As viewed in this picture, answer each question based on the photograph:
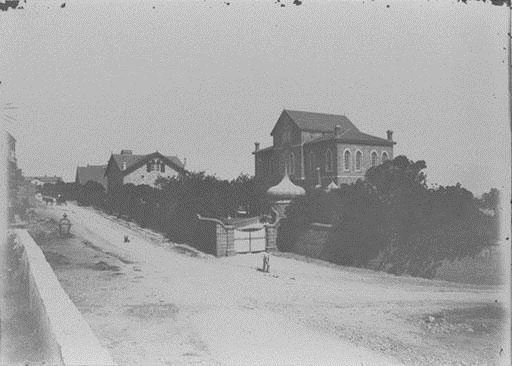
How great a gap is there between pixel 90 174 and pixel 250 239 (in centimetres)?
535

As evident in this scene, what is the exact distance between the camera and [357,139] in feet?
47.0

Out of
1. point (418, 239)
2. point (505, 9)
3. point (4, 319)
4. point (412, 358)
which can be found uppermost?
point (505, 9)

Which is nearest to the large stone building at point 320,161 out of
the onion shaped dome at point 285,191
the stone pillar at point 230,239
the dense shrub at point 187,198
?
the onion shaped dome at point 285,191

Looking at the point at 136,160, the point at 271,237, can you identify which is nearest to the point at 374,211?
the point at 271,237

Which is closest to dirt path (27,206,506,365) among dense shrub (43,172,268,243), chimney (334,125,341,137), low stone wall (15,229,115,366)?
low stone wall (15,229,115,366)

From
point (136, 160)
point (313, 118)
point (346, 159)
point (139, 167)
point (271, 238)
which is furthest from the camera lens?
point (346, 159)

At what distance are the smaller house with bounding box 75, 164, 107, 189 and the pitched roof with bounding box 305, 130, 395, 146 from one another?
5.62 metres

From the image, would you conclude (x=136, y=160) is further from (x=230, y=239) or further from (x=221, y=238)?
(x=230, y=239)

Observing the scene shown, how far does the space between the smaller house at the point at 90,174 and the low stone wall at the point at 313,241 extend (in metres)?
5.89

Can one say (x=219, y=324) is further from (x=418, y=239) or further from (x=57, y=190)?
(x=57, y=190)

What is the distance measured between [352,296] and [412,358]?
2.70 m

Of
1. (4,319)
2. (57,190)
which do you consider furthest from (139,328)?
(57,190)

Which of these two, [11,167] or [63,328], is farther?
[11,167]

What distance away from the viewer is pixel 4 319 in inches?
247
